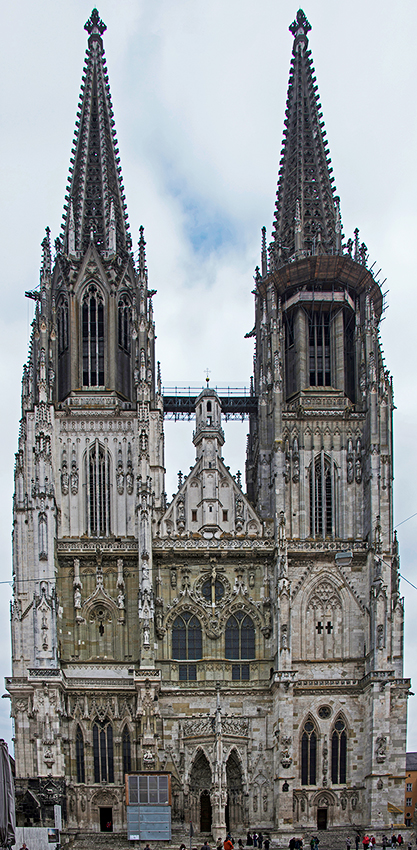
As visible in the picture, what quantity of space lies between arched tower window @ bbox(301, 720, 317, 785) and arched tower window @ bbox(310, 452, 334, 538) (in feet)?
37.6

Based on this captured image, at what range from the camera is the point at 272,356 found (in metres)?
70.1

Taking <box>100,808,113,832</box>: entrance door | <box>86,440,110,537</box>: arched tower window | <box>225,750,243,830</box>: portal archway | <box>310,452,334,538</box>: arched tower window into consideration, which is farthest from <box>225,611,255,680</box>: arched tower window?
<box>100,808,113,832</box>: entrance door

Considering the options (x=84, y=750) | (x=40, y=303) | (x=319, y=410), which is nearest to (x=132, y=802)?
(x=84, y=750)

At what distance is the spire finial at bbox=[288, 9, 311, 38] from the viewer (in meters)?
82.8

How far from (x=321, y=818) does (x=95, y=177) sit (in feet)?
146

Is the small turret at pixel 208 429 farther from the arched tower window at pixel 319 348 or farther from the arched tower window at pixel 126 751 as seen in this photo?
the arched tower window at pixel 126 751

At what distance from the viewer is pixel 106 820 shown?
6159 centimetres

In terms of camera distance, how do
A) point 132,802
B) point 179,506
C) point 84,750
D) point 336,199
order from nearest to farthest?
point 132,802 → point 84,750 → point 179,506 → point 336,199

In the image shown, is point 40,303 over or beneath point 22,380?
over

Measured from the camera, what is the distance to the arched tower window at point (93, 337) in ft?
230

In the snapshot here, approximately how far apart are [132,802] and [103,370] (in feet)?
88.0

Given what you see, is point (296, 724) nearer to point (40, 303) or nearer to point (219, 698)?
point (219, 698)

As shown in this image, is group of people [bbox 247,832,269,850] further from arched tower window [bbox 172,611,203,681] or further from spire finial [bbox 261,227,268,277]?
spire finial [bbox 261,227,268,277]

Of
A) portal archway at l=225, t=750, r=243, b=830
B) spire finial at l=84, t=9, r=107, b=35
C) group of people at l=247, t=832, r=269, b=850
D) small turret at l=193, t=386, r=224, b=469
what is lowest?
group of people at l=247, t=832, r=269, b=850
